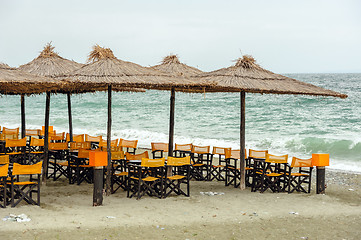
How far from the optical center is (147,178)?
27.7 feet

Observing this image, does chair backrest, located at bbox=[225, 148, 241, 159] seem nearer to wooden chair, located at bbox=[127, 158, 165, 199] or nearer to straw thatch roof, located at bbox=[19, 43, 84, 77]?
wooden chair, located at bbox=[127, 158, 165, 199]

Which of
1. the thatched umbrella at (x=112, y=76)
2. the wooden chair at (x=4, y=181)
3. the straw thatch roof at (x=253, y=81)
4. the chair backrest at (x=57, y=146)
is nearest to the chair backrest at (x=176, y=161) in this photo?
the thatched umbrella at (x=112, y=76)

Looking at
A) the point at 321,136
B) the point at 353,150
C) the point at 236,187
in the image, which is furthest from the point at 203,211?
the point at 321,136

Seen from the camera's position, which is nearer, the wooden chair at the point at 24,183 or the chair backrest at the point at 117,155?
the wooden chair at the point at 24,183

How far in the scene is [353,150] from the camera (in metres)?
19.9

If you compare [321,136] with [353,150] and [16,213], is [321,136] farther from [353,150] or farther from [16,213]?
[16,213]

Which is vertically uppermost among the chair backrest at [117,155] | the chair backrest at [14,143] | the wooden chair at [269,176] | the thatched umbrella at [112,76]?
the thatched umbrella at [112,76]

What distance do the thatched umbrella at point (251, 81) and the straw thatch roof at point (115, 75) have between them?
84cm

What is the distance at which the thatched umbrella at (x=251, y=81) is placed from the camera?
873cm

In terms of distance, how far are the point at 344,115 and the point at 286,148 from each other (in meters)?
13.5

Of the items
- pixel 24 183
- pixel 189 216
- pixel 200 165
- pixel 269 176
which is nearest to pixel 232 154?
pixel 200 165

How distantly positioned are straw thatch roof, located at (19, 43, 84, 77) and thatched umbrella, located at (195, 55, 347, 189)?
10.1 ft

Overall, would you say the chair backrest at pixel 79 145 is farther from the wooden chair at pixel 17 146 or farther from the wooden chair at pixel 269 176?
the wooden chair at pixel 269 176

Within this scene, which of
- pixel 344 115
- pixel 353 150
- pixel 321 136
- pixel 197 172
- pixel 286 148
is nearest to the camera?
pixel 197 172
